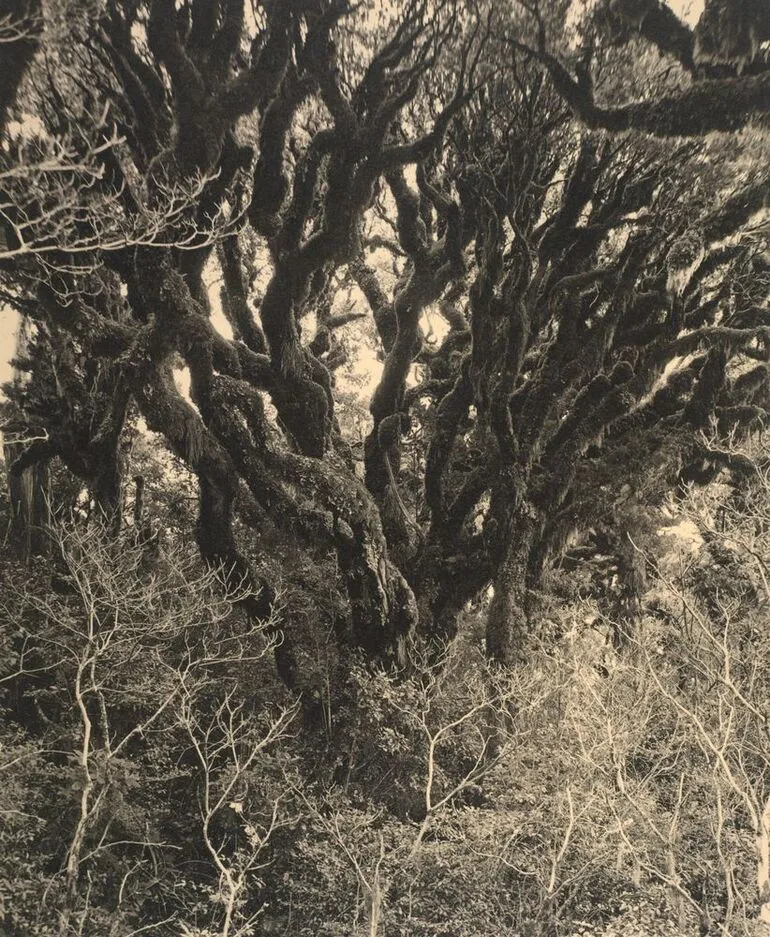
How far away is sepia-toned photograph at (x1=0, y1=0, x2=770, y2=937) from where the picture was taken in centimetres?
633

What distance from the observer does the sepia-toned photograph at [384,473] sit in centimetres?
633

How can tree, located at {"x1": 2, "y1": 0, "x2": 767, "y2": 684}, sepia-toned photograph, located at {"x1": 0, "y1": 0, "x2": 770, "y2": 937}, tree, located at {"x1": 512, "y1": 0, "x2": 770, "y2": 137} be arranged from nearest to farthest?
tree, located at {"x1": 512, "y1": 0, "x2": 770, "y2": 137} → sepia-toned photograph, located at {"x1": 0, "y1": 0, "x2": 770, "y2": 937} → tree, located at {"x1": 2, "y1": 0, "x2": 767, "y2": 684}

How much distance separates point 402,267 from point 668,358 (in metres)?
3.95

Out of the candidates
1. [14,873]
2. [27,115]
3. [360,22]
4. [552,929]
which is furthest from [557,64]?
[14,873]

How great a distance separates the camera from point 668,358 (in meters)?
8.59

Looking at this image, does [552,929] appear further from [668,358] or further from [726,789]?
[668,358]

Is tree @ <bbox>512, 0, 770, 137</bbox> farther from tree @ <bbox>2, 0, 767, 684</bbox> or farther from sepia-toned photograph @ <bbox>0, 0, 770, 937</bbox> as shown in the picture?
tree @ <bbox>2, 0, 767, 684</bbox>

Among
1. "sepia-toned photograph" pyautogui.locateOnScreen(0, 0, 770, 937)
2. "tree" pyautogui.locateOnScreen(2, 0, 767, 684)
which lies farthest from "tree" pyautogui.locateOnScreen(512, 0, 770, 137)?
"tree" pyautogui.locateOnScreen(2, 0, 767, 684)

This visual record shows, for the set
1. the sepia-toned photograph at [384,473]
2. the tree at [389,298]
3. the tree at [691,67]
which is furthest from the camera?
the tree at [389,298]

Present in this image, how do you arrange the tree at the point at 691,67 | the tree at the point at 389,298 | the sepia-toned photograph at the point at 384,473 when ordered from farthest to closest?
the tree at the point at 389,298, the sepia-toned photograph at the point at 384,473, the tree at the point at 691,67

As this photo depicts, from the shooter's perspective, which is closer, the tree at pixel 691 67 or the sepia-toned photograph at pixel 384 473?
the tree at pixel 691 67

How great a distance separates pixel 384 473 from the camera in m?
9.21

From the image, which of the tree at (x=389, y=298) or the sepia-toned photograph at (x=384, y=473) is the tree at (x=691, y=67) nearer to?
the sepia-toned photograph at (x=384, y=473)

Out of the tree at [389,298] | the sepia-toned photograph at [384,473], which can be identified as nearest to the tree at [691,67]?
the sepia-toned photograph at [384,473]
